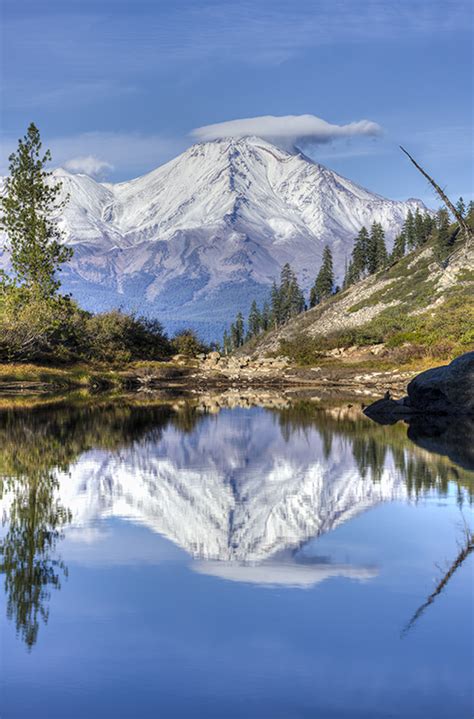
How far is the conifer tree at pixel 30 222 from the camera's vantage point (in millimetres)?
59312

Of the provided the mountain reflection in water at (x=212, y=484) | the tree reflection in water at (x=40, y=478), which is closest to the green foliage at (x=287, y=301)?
the tree reflection in water at (x=40, y=478)

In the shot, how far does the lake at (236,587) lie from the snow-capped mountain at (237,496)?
0.17ft

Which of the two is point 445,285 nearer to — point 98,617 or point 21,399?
point 21,399

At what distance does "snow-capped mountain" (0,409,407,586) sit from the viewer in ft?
35.9

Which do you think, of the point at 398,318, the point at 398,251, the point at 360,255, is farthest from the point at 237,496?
the point at 360,255

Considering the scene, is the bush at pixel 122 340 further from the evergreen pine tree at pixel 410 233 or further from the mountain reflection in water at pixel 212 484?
the evergreen pine tree at pixel 410 233

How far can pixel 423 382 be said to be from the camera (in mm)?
34625

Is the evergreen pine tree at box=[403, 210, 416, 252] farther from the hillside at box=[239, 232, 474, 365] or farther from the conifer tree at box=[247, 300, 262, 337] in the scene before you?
the conifer tree at box=[247, 300, 262, 337]

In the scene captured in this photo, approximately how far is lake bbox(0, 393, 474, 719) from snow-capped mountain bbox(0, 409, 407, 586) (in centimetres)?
5

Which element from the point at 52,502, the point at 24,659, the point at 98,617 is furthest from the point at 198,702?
the point at 52,502

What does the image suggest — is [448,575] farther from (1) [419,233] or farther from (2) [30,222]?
(1) [419,233]

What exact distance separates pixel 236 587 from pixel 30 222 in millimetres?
52828

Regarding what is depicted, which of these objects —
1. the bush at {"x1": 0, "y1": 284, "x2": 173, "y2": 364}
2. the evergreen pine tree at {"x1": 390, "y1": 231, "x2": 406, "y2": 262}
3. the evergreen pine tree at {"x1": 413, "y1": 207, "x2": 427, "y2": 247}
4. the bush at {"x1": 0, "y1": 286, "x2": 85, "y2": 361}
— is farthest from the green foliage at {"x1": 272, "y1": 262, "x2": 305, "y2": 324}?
the bush at {"x1": 0, "y1": 286, "x2": 85, "y2": 361}

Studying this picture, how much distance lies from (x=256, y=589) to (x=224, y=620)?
41.0 inches
